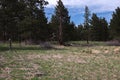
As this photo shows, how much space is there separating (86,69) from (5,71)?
4536 mm

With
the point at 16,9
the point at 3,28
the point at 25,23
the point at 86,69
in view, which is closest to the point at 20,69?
the point at 86,69

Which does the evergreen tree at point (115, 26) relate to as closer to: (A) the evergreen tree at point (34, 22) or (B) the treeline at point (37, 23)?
(B) the treeline at point (37, 23)

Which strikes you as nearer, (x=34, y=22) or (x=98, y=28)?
(x=34, y=22)

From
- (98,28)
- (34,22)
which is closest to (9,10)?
(34,22)

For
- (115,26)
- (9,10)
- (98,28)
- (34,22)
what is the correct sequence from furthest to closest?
1. (98,28)
2. (115,26)
3. (34,22)
4. (9,10)

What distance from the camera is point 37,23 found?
170 feet

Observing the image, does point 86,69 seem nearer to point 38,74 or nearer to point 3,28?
point 38,74

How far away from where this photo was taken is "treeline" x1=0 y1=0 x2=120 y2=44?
3803 cm

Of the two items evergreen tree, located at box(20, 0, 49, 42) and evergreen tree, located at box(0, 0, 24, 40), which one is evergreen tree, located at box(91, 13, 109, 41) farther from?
evergreen tree, located at box(0, 0, 24, 40)

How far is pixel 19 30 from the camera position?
5412 centimetres

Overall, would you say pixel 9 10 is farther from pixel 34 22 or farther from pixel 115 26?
pixel 115 26

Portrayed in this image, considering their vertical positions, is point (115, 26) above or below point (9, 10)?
below

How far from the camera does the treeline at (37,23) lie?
3803 centimetres

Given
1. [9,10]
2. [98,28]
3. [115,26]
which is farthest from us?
[98,28]
